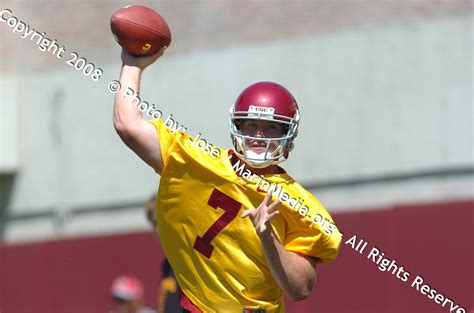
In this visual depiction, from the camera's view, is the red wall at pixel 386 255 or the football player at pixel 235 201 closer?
the football player at pixel 235 201

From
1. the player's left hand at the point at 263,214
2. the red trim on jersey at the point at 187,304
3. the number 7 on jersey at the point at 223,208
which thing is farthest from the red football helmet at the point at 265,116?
the red trim on jersey at the point at 187,304

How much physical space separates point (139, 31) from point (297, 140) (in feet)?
21.2

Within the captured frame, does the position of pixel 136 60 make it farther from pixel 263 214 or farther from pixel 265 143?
pixel 263 214

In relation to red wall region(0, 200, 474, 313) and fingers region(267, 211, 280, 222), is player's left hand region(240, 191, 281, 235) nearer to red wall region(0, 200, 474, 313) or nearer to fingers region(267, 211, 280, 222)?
fingers region(267, 211, 280, 222)

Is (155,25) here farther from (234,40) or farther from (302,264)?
(234,40)

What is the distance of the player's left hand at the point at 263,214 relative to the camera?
365 cm

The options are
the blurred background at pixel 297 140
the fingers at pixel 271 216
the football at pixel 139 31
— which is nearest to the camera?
the fingers at pixel 271 216

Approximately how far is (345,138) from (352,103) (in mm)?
369

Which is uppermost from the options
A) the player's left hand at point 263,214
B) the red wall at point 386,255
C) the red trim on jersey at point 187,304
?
the red wall at point 386,255

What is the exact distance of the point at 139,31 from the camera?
4.10 m

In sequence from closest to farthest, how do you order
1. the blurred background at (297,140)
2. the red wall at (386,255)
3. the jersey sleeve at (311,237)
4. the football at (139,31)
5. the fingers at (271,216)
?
the fingers at (271,216)
the jersey sleeve at (311,237)
the football at (139,31)
the red wall at (386,255)
the blurred background at (297,140)

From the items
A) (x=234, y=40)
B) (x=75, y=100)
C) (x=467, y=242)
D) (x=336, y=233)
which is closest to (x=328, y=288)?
(x=467, y=242)

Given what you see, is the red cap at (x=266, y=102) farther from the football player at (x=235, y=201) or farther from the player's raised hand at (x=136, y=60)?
Answer: the player's raised hand at (x=136, y=60)

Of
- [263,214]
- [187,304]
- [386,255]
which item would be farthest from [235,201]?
[386,255]
